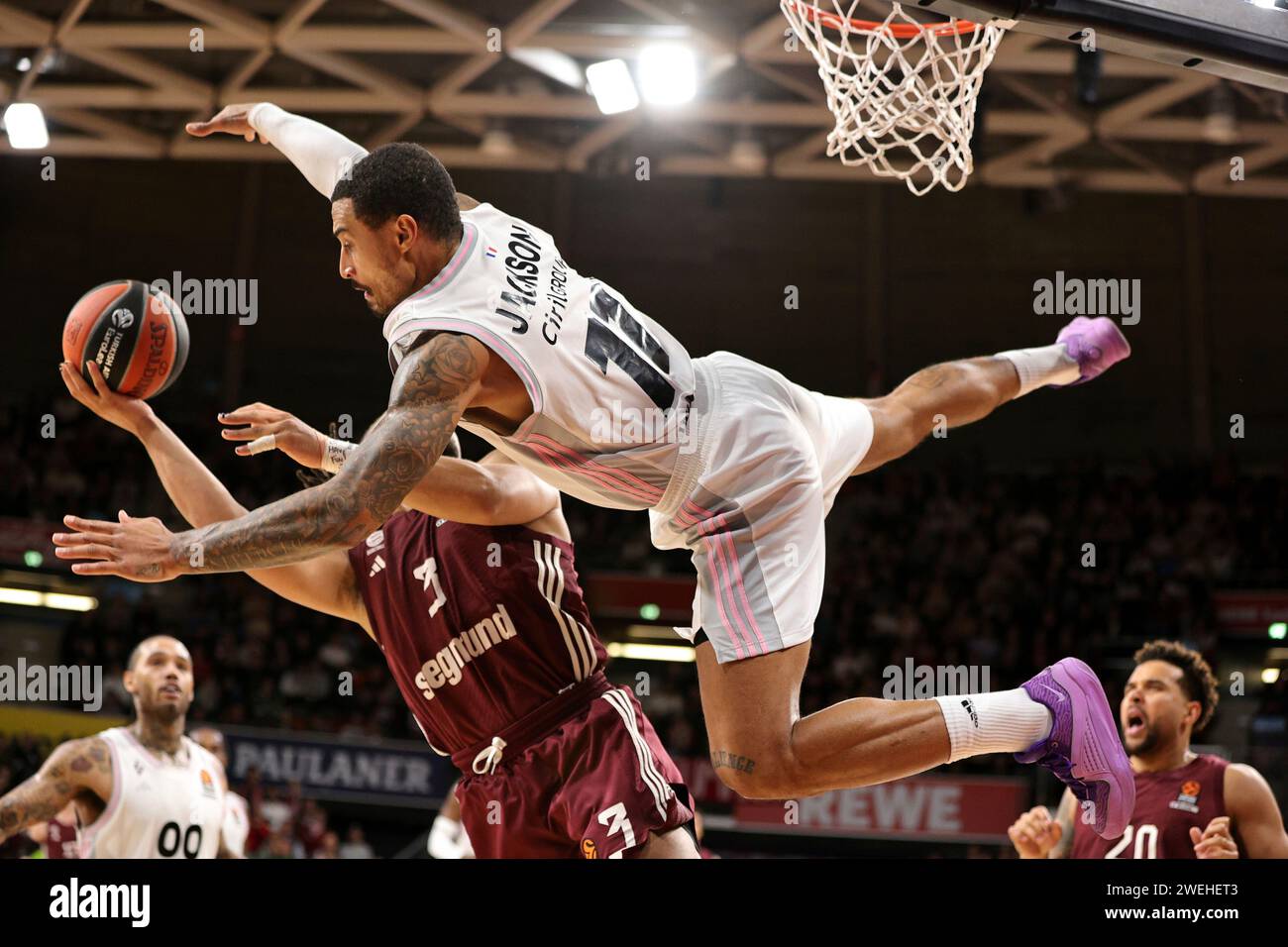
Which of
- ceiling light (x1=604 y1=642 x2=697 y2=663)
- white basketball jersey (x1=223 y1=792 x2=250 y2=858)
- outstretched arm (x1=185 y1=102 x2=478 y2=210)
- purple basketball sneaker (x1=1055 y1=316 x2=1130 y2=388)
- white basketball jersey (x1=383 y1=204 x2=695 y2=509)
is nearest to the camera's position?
white basketball jersey (x1=383 y1=204 x2=695 y2=509)

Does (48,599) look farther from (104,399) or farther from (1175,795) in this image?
(1175,795)

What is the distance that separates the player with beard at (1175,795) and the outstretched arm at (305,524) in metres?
2.52

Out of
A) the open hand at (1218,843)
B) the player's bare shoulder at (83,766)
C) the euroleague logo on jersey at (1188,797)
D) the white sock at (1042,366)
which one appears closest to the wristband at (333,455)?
the player's bare shoulder at (83,766)

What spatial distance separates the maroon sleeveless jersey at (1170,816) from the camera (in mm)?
4961

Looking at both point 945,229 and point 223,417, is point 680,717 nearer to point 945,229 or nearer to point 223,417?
point 945,229

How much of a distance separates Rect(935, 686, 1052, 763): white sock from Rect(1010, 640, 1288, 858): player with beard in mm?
849

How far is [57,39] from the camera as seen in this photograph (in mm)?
11984

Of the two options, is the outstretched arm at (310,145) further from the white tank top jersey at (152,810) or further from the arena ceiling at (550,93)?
the arena ceiling at (550,93)

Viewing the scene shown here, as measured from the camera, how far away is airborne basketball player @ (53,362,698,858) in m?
3.72

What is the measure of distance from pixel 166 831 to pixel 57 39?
29.4 ft

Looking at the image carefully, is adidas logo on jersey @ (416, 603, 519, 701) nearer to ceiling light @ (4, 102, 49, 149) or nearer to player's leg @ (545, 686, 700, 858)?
player's leg @ (545, 686, 700, 858)

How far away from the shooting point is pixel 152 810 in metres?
5.43

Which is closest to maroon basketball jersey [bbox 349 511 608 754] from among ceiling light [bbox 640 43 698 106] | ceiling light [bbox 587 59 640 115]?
ceiling light [bbox 587 59 640 115]
